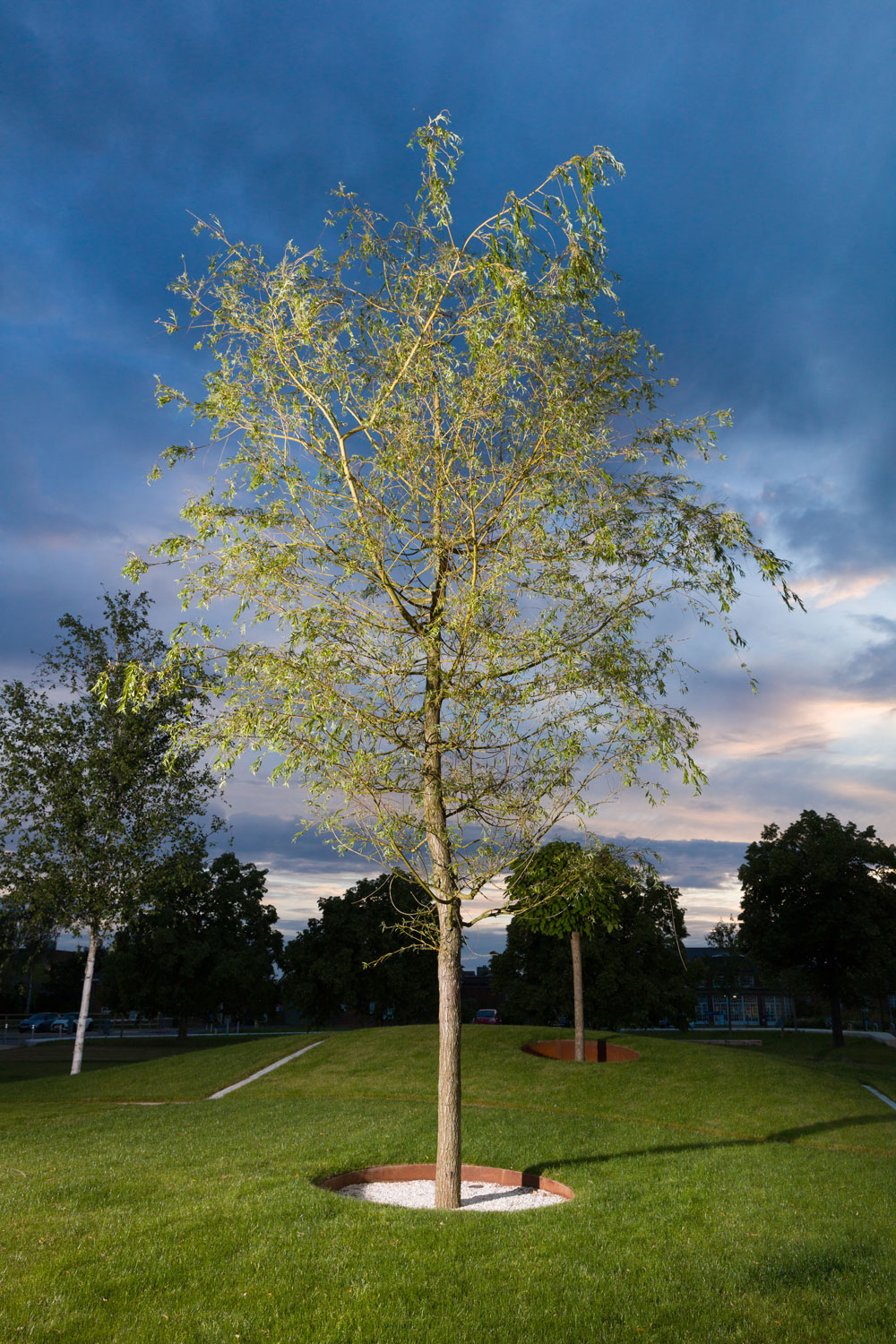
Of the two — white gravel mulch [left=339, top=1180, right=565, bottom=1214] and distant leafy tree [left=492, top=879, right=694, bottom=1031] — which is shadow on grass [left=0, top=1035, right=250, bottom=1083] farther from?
white gravel mulch [left=339, top=1180, right=565, bottom=1214]

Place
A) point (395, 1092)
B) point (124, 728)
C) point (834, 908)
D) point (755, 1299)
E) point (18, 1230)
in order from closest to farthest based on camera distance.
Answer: point (755, 1299)
point (18, 1230)
point (395, 1092)
point (124, 728)
point (834, 908)

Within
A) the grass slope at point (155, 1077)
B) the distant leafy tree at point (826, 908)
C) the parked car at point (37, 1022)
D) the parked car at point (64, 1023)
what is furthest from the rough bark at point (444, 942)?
the parked car at point (64, 1023)

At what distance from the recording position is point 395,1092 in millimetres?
18938

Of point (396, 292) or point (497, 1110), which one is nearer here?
point (396, 292)

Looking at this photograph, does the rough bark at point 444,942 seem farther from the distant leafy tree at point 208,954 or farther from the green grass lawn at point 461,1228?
the distant leafy tree at point 208,954

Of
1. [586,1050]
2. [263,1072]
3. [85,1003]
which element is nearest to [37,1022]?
[85,1003]

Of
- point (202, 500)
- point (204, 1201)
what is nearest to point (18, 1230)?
point (204, 1201)

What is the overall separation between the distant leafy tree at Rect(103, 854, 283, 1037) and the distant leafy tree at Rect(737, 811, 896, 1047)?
24.0 meters

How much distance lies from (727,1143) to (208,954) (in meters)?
32.3

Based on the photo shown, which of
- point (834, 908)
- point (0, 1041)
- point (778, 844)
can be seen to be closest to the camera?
point (834, 908)

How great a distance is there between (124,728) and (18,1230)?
19589mm

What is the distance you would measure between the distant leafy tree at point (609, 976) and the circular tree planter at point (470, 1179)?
26.8 meters

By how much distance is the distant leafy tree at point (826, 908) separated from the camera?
1284 inches

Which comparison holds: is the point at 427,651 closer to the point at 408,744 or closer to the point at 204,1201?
the point at 408,744
